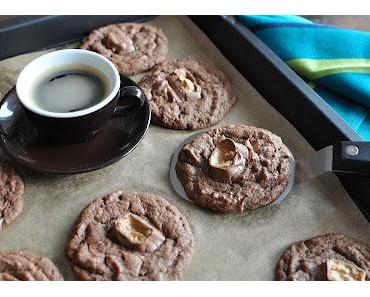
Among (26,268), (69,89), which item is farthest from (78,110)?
(26,268)

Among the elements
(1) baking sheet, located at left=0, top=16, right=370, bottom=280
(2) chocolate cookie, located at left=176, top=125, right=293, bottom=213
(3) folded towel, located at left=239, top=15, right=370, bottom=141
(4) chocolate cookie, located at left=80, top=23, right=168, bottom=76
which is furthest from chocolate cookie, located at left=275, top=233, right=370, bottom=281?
(4) chocolate cookie, located at left=80, top=23, right=168, bottom=76

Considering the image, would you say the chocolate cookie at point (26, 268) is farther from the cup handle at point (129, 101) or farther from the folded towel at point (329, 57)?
the folded towel at point (329, 57)

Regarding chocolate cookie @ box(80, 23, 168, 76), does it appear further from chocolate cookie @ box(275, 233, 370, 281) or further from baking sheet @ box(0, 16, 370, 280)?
chocolate cookie @ box(275, 233, 370, 281)

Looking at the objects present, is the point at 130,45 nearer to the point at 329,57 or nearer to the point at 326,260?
the point at 329,57
